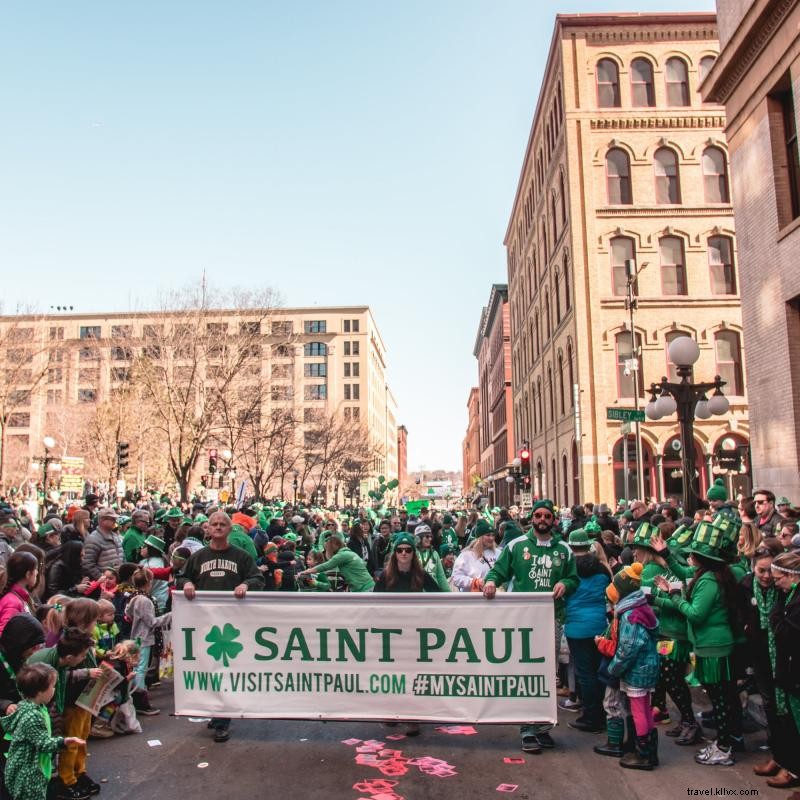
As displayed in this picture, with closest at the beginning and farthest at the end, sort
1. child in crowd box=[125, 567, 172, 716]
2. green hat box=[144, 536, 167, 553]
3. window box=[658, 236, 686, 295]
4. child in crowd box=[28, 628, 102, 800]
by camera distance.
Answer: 1. child in crowd box=[28, 628, 102, 800]
2. child in crowd box=[125, 567, 172, 716]
3. green hat box=[144, 536, 167, 553]
4. window box=[658, 236, 686, 295]

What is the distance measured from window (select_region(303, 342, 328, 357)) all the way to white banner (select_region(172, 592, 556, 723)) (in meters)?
100

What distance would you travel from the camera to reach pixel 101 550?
930 centimetres

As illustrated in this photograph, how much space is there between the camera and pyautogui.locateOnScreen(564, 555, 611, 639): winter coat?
6.57m

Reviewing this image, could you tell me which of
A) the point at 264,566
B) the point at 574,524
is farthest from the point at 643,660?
the point at 574,524

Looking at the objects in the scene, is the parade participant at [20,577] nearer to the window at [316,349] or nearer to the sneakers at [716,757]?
the sneakers at [716,757]

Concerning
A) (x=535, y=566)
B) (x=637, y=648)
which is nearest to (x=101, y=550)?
(x=535, y=566)

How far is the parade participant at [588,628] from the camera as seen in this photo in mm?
6590

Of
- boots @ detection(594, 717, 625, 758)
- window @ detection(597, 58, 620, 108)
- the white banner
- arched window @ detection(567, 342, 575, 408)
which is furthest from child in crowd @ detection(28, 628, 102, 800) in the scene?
window @ detection(597, 58, 620, 108)

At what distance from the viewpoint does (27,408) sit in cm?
6775

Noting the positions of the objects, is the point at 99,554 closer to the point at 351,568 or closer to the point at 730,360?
the point at 351,568

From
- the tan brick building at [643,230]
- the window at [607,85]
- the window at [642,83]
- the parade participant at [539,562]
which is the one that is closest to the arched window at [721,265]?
the tan brick building at [643,230]

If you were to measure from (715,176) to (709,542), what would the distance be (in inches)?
1245

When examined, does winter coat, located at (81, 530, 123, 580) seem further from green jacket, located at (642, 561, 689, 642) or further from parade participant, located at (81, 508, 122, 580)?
green jacket, located at (642, 561, 689, 642)

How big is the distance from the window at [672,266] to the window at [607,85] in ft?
23.1
